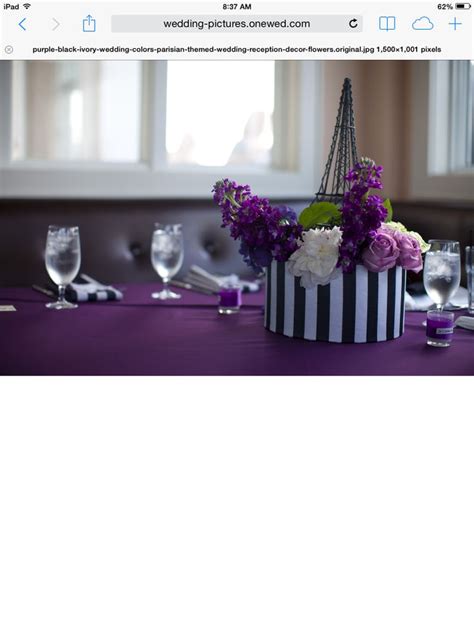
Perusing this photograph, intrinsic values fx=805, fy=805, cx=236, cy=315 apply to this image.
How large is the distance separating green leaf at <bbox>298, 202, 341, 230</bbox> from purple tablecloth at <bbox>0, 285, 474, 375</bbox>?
176 millimetres

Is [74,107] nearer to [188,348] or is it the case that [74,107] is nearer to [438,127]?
[438,127]

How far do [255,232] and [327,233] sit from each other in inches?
4.1

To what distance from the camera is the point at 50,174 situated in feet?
8.68

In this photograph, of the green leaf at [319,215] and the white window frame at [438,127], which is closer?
the green leaf at [319,215]

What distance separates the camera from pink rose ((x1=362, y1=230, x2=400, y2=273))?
1.13m

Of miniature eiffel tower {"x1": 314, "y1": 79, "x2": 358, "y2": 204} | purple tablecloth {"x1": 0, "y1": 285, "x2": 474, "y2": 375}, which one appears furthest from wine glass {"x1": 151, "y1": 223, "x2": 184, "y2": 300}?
miniature eiffel tower {"x1": 314, "y1": 79, "x2": 358, "y2": 204}

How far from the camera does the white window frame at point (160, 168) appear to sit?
2613mm

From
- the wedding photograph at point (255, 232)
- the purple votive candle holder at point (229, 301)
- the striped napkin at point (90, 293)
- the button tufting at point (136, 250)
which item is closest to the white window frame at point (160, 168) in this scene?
the wedding photograph at point (255, 232)
